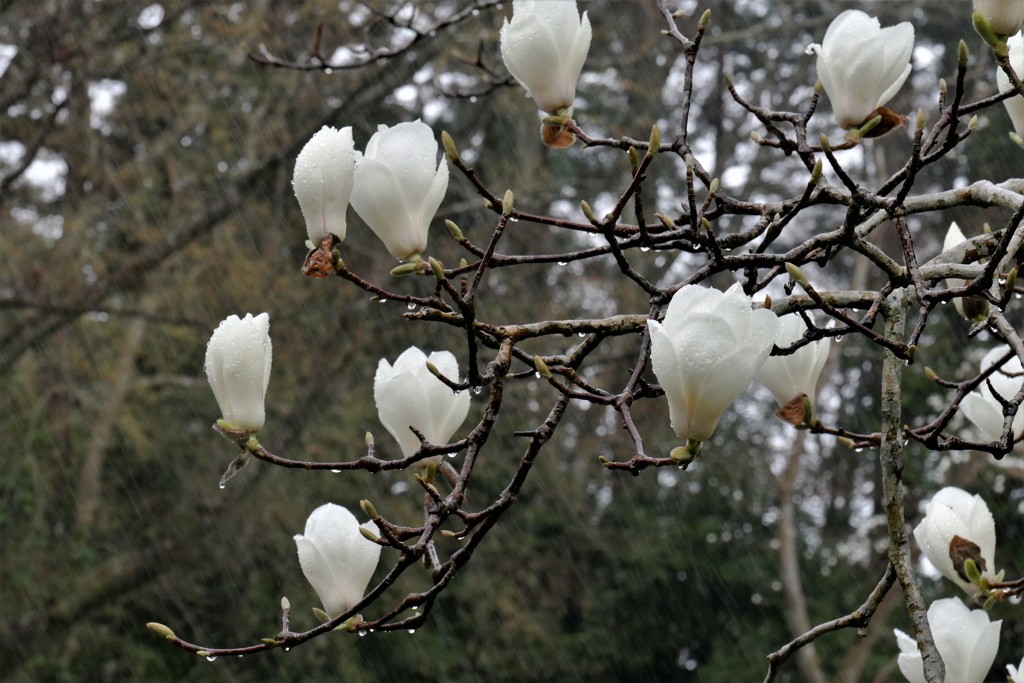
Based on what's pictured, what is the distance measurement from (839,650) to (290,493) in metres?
2.90

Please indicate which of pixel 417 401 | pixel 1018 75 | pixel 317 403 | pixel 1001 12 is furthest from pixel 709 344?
pixel 317 403

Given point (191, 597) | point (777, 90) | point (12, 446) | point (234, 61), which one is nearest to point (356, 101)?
point (234, 61)

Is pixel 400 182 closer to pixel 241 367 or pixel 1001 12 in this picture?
pixel 241 367

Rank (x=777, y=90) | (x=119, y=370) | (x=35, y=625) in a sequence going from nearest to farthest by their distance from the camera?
(x=35, y=625) < (x=119, y=370) < (x=777, y=90)

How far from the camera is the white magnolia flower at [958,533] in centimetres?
91

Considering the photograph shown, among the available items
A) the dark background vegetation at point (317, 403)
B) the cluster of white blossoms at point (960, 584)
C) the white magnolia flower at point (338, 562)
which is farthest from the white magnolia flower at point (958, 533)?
the dark background vegetation at point (317, 403)

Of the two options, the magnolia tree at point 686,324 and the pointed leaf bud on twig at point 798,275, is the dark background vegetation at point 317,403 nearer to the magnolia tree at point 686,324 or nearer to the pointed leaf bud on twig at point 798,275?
the magnolia tree at point 686,324

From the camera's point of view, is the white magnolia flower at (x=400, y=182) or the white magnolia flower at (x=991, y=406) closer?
the white magnolia flower at (x=400, y=182)

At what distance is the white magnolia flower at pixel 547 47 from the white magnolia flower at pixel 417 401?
0.24 metres

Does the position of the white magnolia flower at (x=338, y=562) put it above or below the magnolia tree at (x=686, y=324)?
below

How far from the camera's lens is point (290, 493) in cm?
510

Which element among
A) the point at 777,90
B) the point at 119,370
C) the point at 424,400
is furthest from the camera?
the point at 777,90

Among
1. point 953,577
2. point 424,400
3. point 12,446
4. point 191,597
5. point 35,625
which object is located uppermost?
point 424,400

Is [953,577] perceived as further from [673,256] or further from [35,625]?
[673,256]
